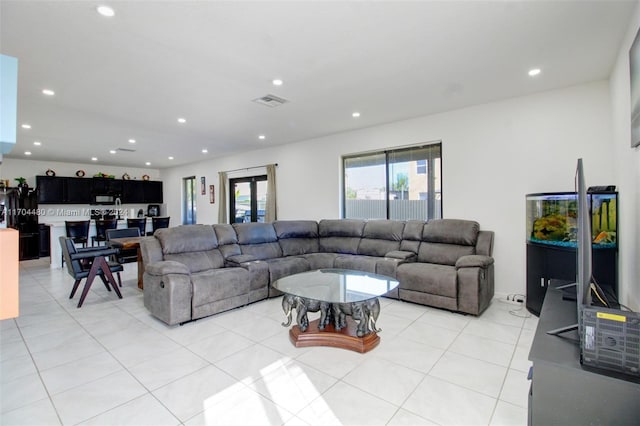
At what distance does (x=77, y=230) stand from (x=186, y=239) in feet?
13.6

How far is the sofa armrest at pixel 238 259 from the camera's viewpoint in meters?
4.10

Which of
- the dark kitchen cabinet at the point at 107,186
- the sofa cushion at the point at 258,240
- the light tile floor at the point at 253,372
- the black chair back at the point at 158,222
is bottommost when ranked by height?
the light tile floor at the point at 253,372

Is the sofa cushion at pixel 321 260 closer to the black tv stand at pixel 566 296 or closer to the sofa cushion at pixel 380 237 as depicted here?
the sofa cushion at pixel 380 237

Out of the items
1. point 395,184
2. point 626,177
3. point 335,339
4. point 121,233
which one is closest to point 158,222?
point 121,233

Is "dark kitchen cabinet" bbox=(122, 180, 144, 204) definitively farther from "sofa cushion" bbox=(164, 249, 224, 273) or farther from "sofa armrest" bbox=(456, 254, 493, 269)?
"sofa armrest" bbox=(456, 254, 493, 269)

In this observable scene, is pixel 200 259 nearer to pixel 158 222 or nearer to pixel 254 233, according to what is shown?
pixel 254 233

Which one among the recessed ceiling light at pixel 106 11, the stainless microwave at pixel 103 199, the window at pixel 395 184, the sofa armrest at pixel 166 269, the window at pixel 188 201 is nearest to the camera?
the recessed ceiling light at pixel 106 11

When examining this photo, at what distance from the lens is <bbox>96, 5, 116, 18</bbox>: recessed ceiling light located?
2.08 metres

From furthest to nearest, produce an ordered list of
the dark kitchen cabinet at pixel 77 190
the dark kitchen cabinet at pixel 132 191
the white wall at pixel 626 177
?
the dark kitchen cabinet at pixel 132 191, the dark kitchen cabinet at pixel 77 190, the white wall at pixel 626 177

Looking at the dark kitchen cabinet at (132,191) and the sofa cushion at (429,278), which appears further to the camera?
the dark kitchen cabinet at (132,191)

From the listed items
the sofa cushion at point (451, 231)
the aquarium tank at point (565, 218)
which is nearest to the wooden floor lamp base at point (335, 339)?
the sofa cushion at point (451, 231)

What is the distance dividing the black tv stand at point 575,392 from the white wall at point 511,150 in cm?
284

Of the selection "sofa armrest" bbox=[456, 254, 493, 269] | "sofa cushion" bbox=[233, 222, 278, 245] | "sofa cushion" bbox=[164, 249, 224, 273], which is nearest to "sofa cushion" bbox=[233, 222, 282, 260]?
"sofa cushion" bbox=[233, 222, 278, 245]

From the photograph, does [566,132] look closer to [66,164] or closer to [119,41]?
[119,41]
